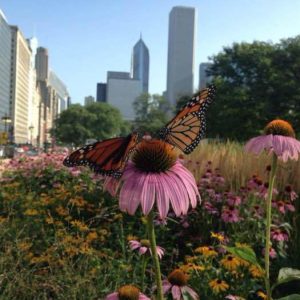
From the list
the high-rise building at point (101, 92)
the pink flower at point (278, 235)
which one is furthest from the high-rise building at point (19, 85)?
the pink flower at point (278, 235)

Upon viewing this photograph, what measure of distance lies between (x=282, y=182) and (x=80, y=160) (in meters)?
4.50

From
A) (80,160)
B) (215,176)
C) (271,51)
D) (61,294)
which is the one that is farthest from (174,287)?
(271,51)

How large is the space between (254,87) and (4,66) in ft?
372

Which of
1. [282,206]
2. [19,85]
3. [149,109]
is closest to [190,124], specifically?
[282,206]

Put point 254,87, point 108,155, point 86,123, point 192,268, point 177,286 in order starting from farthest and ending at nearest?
point 86,123 < point 254,87 < point 192,268 < point 177,286 < point 108,155

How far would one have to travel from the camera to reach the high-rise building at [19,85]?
5394 inches

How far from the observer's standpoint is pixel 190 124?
1576mm

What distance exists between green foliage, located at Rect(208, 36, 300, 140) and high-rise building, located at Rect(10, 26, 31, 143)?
346 ft

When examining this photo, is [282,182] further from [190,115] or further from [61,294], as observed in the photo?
[190,115]

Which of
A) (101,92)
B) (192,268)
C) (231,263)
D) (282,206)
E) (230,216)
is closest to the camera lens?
(231,263)

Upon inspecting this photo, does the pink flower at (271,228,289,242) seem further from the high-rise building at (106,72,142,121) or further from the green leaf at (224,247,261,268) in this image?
the high-rise building at (106,72,142,121)

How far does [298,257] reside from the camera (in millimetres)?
3516

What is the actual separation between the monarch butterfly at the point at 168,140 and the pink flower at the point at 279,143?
70 centimetres

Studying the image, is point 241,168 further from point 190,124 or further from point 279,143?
point 190,124
